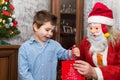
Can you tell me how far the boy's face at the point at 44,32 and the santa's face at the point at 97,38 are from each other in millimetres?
369

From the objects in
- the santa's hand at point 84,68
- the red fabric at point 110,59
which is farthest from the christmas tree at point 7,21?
the santa's hand at point 84,68

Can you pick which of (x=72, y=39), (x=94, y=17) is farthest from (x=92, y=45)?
(x=72, y=39)

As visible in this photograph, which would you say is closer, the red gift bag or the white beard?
the red gift bag

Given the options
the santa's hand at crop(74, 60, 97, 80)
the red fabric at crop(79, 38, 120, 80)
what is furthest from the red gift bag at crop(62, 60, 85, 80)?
the red fabric at crop(79, 38, 120, 80)

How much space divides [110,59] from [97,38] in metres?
0.17

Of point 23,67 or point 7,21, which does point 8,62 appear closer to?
point 7,21

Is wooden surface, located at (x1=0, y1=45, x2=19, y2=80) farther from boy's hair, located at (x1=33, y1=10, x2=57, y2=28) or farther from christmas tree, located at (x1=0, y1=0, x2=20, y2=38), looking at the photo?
boy's hair, located at (x1=33, y1=10, x2=57, y2=28)

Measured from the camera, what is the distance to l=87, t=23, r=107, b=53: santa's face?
72.6 inches

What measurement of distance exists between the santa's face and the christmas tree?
1.03 m

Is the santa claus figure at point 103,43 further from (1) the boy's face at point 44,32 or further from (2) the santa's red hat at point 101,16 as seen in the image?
(1) the boy's face at point 44,32

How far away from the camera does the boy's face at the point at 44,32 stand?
82.8 inches

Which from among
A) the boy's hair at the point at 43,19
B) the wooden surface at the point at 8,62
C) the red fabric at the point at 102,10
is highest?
the red fabric at the point at 102,10

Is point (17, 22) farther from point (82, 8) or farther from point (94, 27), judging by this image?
point (94, 27)

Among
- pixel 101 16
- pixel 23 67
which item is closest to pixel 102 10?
pixel 101 16
